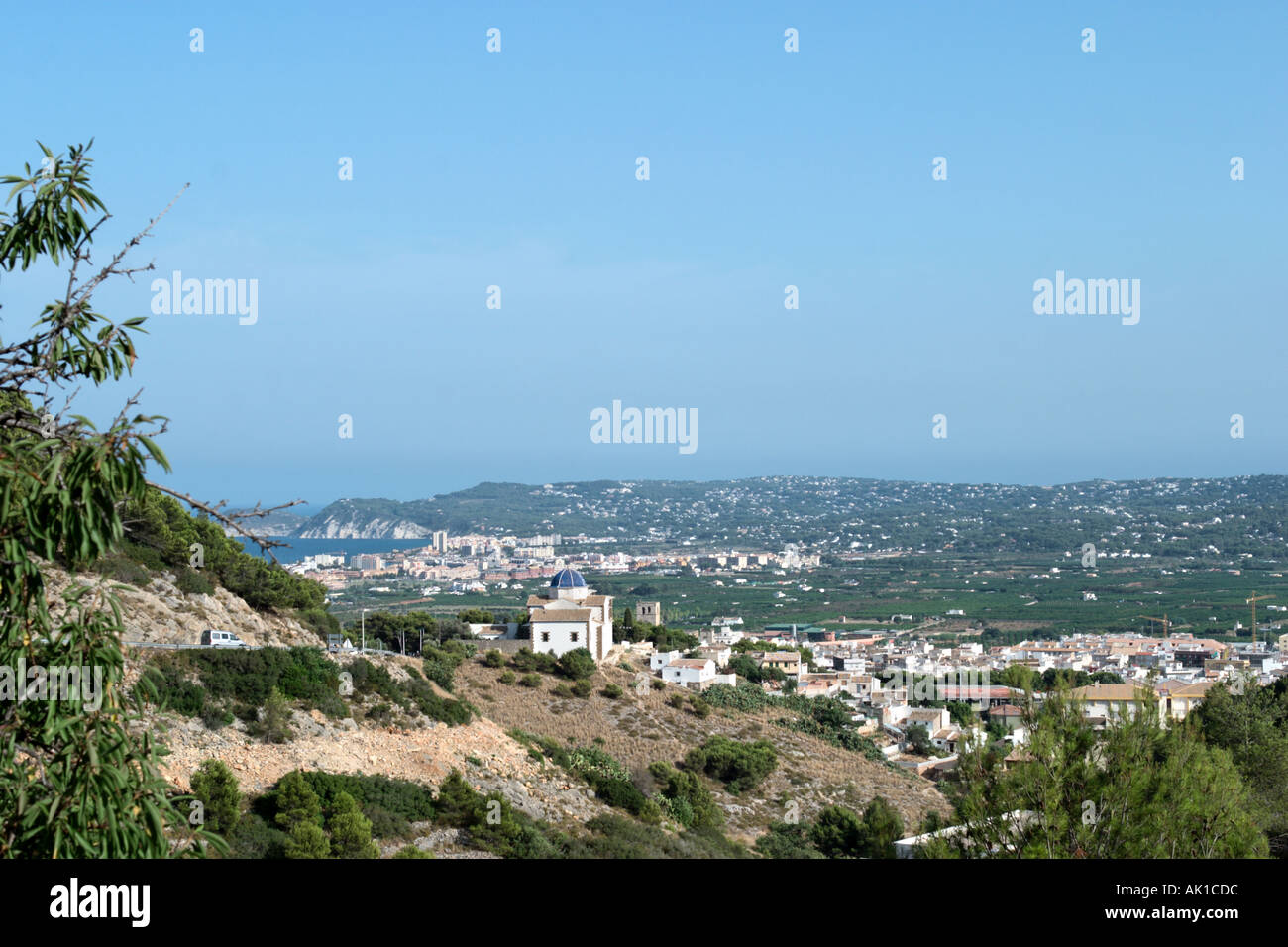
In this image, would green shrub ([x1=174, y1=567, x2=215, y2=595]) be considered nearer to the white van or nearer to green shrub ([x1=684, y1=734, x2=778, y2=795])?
the white van

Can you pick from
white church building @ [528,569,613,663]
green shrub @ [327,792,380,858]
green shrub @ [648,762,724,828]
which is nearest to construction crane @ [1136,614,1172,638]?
white church building @ [528,569,613,663]

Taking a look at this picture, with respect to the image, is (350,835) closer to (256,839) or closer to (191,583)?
(256,839)

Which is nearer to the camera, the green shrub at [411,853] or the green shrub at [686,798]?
the green shrub at [411,853]

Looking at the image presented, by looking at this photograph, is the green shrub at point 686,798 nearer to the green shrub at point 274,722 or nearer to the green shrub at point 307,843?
the green shrub at point 274,722

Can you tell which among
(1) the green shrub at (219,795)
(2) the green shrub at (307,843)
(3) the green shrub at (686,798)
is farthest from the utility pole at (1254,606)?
(1) the green shrub at (219,795)

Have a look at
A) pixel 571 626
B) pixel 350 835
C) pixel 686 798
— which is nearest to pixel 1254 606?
pixel 571 626
